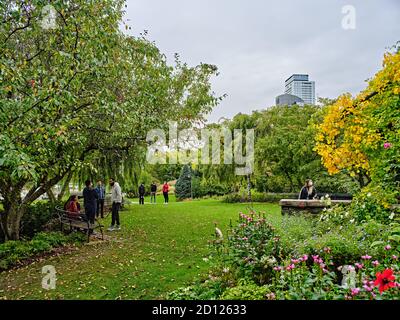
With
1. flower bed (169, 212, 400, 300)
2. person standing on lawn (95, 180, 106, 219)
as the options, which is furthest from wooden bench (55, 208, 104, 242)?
flower bed (169, 212, 400, 300)

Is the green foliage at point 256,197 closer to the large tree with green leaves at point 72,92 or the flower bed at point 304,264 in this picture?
the large tree with green leaves at point 72,92

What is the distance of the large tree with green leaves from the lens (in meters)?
4.27

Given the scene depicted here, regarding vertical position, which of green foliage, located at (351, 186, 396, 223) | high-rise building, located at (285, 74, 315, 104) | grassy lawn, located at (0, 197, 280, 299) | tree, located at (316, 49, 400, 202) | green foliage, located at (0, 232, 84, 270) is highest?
high-rise building, located at (285, 74, 315, 104)

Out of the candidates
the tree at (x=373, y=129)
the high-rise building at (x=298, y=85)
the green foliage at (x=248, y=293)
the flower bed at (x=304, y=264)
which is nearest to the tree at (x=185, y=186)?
the high-rise building at (x=298, y=85)

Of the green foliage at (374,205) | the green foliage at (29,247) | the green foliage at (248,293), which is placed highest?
the green foliage at (374,205)

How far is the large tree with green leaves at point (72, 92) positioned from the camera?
4273 millimetres

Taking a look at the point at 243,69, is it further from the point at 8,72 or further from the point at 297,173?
the point at 297,173

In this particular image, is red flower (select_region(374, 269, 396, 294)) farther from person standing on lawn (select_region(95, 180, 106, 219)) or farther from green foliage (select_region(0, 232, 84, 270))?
person standing on lawn (select_region(95, 180, 106, 219))

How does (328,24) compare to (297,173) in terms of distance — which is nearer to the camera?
(328,24)

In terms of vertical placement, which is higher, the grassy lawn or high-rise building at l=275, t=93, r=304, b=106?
high-rise building at l=275, t=93, r=304, b=106

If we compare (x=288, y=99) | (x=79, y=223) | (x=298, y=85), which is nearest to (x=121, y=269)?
(x=79, y=223)

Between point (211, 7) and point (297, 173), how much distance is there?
46.1 feet
